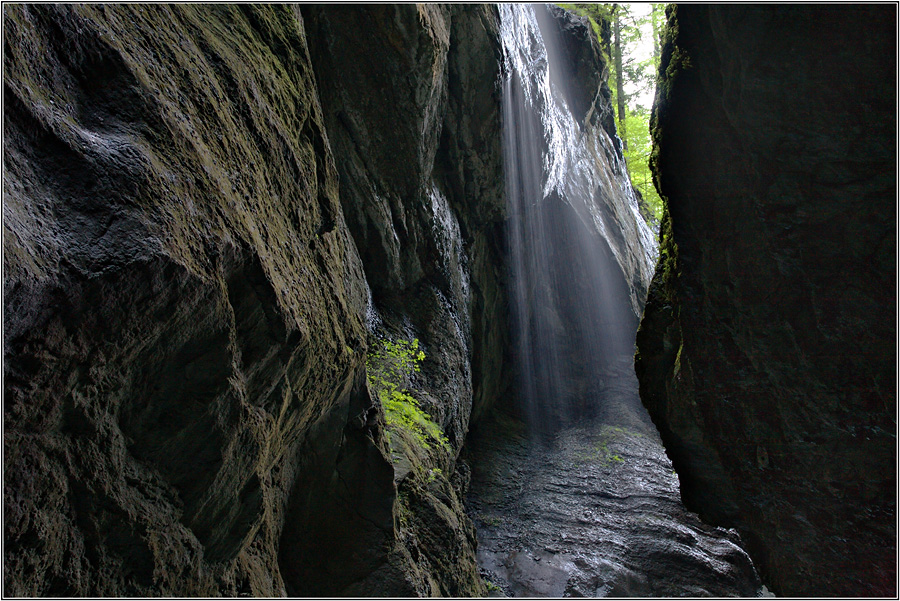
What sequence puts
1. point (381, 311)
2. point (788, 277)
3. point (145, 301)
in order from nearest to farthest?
point (145, 301) < point (788, 277) < point (381, 311)

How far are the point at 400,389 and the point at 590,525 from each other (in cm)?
526

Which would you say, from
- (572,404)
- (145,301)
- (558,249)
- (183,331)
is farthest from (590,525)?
(145,301)

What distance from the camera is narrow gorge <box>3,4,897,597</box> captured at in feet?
8.04

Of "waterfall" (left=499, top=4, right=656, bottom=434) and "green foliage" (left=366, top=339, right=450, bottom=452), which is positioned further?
"waterfall" (left=499, top=4, right=656, bottom=434)

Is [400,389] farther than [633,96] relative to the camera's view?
No

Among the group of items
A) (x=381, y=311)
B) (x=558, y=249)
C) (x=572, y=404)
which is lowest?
(x=572, y=404)

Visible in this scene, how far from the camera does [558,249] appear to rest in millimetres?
18625

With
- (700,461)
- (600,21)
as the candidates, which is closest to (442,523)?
(700,461)

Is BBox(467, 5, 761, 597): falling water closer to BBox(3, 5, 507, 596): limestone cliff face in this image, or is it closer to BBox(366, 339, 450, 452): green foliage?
BBox(366, 339, 450, 452): green foliage

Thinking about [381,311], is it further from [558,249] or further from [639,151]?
[639,151]

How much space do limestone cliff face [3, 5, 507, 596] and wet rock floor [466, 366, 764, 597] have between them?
3700 millimetres

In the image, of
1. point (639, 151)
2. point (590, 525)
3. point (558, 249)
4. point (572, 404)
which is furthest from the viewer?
point (639, 151)

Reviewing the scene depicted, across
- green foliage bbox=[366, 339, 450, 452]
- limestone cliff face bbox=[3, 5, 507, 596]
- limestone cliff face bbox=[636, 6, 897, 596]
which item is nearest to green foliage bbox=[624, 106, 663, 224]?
green foliage bbox=[366, 339, 450, 452]

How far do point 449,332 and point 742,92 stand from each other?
712cm
